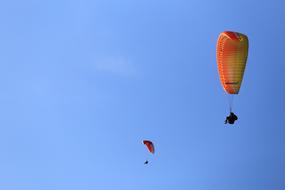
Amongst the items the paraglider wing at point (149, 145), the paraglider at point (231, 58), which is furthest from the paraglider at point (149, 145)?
the paraglider at point (231, 58)

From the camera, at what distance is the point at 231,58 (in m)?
81.8

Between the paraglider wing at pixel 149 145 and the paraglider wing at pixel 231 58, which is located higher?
the paraglider wing at pixel 149 145

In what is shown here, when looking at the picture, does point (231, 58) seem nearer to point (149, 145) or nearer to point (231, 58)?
point (231, 58)

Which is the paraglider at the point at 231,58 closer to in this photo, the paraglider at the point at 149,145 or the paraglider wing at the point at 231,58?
the paraglider wing at the point at 231,58

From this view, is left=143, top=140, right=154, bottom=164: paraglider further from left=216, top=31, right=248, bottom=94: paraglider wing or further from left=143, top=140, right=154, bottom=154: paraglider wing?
left=216, top=31, right=248, bottom=94: paraglider wing

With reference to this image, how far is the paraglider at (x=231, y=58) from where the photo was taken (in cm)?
8044

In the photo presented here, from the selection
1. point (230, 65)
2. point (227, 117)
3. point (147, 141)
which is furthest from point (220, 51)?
point (147, 141)

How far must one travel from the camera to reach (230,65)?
82375 millimetres

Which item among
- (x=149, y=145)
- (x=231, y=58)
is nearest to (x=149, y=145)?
(x=149, y=145)

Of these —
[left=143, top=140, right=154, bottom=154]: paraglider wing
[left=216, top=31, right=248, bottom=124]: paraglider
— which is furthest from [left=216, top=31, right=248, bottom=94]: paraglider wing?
[left=143, top=140, right=154, bottom=154]: paraglider wing

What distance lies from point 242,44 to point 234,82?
18.7ft

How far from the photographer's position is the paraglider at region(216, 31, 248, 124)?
80438 mm

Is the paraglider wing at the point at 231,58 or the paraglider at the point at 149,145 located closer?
the paraglider wing at the point at 231,58

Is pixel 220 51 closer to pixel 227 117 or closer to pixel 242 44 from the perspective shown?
pixel 242 44
